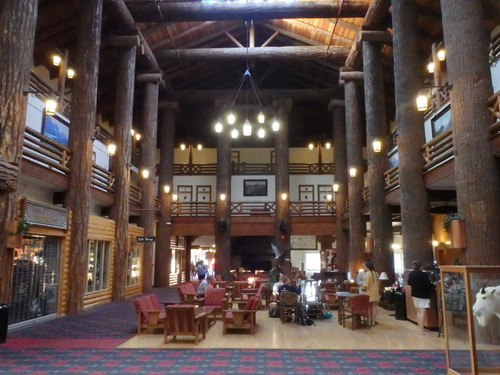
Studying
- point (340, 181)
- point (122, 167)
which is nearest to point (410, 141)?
point (122, 167)

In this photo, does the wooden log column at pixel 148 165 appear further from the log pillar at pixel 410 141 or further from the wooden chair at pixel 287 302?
the log pillar at pixel 410 141

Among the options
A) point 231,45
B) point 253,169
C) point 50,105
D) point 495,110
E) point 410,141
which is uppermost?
point 231,45

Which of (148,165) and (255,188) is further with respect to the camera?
(255,188)

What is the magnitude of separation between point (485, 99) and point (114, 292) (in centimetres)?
1130

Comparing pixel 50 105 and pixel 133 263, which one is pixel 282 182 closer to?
pixel 133 263

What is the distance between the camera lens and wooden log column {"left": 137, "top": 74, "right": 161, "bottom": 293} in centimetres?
1648

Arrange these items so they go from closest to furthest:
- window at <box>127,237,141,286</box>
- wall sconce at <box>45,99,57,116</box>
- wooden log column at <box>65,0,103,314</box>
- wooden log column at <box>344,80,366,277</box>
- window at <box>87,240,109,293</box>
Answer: wall sconce at <box>45,99,57,116</box>
wooden log column at <box>65,0,103,314</box>
window at <box>87,240,109,293</box>
window at <box>127,237,141,286</box>
wooden log column at <box>344,80,366,277</box>

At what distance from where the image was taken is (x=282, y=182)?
2136cm

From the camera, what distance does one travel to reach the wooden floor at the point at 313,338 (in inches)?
262

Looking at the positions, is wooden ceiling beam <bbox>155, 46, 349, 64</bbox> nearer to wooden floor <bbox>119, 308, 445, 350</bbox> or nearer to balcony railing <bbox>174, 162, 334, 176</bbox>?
balcony railing <bbox>174, 162, 334, 176</bbox>

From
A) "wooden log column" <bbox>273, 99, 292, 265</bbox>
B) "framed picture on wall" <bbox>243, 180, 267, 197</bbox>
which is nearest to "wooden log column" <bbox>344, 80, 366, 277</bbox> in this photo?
"wooden log column" <bbox>273, 99, 292, 265</bbox>

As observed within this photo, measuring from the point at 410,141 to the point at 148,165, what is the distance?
1046 cm

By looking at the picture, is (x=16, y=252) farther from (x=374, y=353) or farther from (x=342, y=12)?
(x=342, y=12)

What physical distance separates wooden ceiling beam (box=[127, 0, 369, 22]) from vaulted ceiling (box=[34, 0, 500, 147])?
34 millimetres
